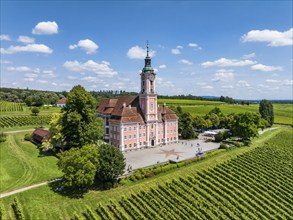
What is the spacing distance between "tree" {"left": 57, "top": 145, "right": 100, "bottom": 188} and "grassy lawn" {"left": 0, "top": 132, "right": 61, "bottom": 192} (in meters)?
7.01

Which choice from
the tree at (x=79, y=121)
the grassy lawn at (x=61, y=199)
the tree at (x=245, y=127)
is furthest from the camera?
the tree at (x=245, y=127)

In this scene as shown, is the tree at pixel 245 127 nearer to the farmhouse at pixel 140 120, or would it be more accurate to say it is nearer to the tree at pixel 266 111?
the farmhouse at pixel 140 120

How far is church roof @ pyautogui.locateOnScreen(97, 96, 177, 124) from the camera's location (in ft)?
192

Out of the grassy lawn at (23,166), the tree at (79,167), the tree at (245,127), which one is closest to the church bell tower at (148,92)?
the tree at (245,127)

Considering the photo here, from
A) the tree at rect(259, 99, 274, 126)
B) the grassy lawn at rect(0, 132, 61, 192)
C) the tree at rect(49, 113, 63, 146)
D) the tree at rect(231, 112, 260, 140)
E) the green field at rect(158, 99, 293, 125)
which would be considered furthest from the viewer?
the green field at rect(158, 99, 293, 125)

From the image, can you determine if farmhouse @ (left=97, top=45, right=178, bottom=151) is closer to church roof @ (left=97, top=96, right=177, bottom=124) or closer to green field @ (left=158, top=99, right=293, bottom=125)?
church roof @ (left=97, top=96, right=177, bottom=124)

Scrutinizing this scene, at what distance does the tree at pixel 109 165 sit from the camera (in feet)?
116

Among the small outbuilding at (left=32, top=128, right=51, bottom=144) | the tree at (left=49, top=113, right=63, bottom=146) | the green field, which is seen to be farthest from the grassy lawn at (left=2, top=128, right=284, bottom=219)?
the green field

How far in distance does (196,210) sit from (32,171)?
2734 centimetres

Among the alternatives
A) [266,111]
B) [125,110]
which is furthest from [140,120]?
[266,111]

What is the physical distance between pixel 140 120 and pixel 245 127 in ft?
94.4

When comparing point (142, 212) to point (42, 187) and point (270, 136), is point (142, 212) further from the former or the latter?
point (270, 136)

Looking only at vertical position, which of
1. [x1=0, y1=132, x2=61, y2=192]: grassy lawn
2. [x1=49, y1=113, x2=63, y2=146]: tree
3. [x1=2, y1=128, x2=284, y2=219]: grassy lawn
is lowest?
[x1=2, y1=128, x2=284, y2=219]: grassy lawn

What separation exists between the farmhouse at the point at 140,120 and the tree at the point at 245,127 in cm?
1804
